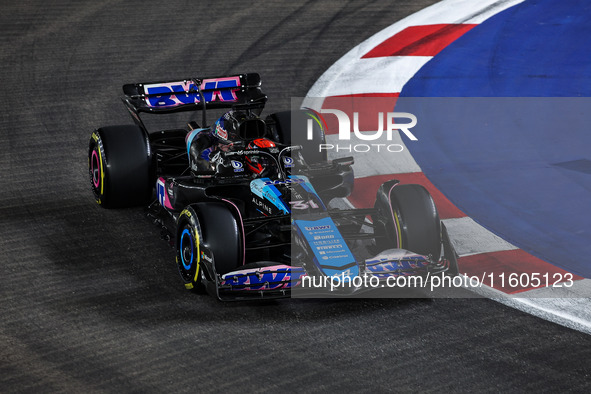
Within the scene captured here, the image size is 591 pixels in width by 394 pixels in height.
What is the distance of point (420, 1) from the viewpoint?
13.9m

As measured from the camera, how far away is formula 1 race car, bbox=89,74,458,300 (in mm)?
6105

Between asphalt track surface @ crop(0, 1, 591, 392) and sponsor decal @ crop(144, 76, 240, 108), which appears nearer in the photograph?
asphalt track surface @ crop(0, 1, 591, 392)

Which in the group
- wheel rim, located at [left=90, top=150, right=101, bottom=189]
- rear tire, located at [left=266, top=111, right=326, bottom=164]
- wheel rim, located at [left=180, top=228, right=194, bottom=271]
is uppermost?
rear tire, located at [left=266, top=111, right=326, bottom=164]

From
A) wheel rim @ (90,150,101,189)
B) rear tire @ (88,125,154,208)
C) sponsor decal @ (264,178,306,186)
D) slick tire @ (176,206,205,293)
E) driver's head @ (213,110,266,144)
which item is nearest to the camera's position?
slick tire @ (176,206,205,293)

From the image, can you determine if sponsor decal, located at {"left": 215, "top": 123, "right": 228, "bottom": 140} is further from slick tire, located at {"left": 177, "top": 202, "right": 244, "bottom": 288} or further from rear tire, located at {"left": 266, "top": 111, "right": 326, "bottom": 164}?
slick tire, located at {"left": 177, "top": 202, "right": 244, "bottom": 288}

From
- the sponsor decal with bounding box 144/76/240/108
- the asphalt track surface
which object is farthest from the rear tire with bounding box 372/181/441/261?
the sponsor decal with bounding box 144/76/240/108

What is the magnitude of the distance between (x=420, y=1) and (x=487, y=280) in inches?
320

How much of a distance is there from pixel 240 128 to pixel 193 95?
4.07ft

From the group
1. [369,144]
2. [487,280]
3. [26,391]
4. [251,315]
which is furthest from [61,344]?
[369,144]

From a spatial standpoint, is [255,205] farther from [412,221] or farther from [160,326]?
[160,326]

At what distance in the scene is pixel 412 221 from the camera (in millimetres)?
6461

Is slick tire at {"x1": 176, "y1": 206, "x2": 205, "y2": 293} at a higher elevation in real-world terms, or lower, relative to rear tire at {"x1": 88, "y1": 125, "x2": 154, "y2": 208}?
lower

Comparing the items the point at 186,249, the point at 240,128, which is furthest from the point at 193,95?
the point at 186,249

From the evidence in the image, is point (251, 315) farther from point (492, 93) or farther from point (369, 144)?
point (492, 93)
